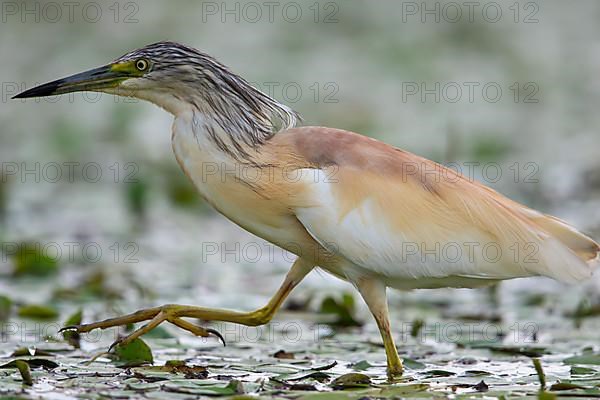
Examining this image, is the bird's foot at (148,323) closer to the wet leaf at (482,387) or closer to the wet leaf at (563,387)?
the wet leaf at (482,387)

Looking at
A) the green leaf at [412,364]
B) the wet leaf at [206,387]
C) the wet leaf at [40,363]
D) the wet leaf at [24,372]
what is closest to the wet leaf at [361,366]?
the green leaf at [412,364]

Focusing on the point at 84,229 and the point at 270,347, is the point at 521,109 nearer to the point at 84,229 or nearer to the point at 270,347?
the point at 84,229

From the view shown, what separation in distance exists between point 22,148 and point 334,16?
3698 millimetres

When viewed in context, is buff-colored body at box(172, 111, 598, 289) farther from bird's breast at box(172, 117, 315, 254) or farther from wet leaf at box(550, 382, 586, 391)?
wet leaf at box(550, 382, 586, 391)

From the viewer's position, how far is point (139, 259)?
7281 mm

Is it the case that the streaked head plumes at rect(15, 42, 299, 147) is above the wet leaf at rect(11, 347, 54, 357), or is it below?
above

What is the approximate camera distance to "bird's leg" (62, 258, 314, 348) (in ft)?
14.3

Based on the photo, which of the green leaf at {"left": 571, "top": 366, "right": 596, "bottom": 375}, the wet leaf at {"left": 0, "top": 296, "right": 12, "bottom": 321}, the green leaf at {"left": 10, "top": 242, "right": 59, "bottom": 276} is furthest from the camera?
the green leaf at {"left": 10, "top": 242, "right": 59, "bottom": 276}

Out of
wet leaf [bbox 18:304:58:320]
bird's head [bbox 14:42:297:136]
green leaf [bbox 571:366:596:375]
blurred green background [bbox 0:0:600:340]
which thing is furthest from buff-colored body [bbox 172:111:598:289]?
blurred green background [bbox 0:0:600:340]

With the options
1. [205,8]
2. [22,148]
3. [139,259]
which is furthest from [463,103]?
[139,259]

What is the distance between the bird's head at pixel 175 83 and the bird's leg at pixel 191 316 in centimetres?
65

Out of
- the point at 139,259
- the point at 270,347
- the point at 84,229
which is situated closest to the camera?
the point at 270,347

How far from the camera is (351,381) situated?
4.16 meters

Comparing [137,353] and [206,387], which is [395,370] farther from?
[137,353]
